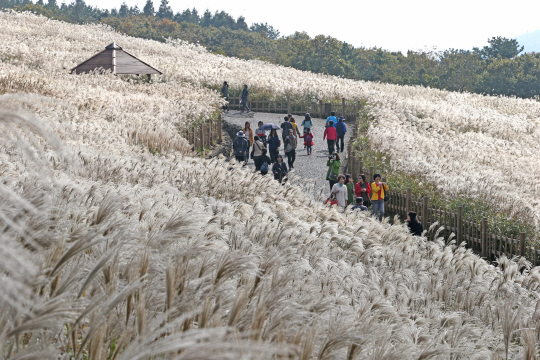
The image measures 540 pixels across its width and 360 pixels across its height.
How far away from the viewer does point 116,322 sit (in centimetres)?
306

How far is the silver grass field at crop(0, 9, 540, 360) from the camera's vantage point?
2322 millimetres

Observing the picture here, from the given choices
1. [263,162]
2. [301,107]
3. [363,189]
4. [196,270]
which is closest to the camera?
[196,270]

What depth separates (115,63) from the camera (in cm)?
3047

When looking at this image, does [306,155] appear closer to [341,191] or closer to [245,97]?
[341,191]

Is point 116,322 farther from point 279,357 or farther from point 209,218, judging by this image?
point 209,218

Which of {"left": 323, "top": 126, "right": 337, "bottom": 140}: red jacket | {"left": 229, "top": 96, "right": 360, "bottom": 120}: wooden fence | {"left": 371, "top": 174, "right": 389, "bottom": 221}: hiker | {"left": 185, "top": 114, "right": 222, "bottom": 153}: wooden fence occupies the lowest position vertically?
{"left": 371, "top": 174, "right": 389, "bottom": 221}: hiker

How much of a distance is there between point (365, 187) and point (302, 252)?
8810 millimetres

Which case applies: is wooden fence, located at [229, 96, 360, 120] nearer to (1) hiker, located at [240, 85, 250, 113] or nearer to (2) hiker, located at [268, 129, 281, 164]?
(1) hiker, located at [240, 85, 250, 113]

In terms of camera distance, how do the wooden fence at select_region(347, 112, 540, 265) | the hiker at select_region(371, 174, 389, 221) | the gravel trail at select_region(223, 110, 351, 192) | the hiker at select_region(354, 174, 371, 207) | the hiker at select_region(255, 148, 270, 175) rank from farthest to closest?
1. the gravel trail at select_region(223, 110, 351, 192)
2. the hiker at select_region(255, 148, 270, 175)
3. the hiker at select_region(354, 174, 371, 207)
4. the hiker at select_region(371, 174, 389, 221)
5. the wooden fence at select_region(347, 112, 540, 265)

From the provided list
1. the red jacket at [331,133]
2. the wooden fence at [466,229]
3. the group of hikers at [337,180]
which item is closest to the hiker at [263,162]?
the group of hikers at [337,180]

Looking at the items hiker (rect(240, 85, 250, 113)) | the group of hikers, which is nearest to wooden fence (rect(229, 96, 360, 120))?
hiker (rect(240, 85, 250, 113))

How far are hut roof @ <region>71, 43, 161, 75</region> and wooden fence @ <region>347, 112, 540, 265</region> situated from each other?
1944cm

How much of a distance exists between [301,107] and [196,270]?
32874 mm

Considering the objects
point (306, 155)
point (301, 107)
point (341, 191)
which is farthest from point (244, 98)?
point (341, 191)
